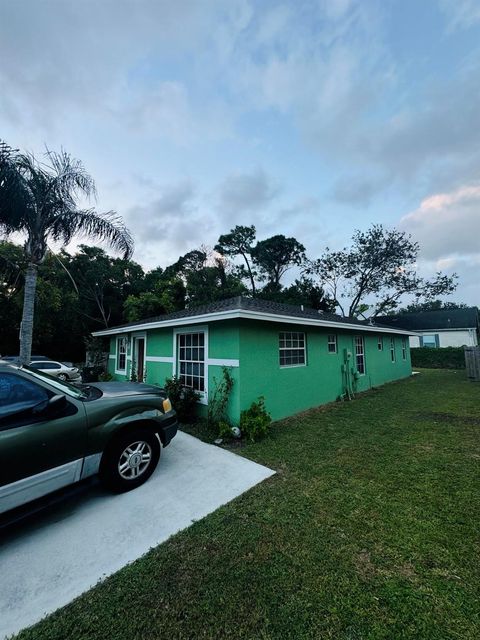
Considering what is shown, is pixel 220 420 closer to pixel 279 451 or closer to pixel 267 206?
pixel 279 451

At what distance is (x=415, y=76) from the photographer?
311 inches

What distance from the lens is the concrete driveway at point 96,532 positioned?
6.82 ft

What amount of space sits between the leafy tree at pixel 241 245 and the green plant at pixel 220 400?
23.5 metres

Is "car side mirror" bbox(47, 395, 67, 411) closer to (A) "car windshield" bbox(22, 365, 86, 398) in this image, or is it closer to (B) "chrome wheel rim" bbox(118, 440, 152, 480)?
(A) "car windshield" bbox(22, 365, 86, 398)

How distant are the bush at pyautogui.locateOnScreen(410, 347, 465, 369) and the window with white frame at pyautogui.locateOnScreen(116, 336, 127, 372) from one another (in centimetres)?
2156

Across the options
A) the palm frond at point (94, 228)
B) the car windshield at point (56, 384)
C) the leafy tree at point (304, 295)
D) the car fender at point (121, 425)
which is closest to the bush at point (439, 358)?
the leafy tree at point (304, 295)

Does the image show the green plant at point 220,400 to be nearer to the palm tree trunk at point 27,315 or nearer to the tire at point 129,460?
the tire at point 129,460

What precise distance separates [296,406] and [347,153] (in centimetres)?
988

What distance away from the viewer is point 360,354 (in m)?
10.8

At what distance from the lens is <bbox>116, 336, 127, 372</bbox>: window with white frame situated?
10.9 m

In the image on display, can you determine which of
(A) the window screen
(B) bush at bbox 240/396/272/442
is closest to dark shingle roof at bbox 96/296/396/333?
(A) the window screen

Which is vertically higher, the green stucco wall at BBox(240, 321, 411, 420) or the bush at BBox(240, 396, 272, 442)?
the green stucco wall at BBox(240, 321, 411, 420)

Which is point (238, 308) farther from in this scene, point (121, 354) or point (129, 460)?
point (121, 354)

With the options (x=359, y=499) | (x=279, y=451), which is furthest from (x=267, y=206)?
(x=359, y=499)
